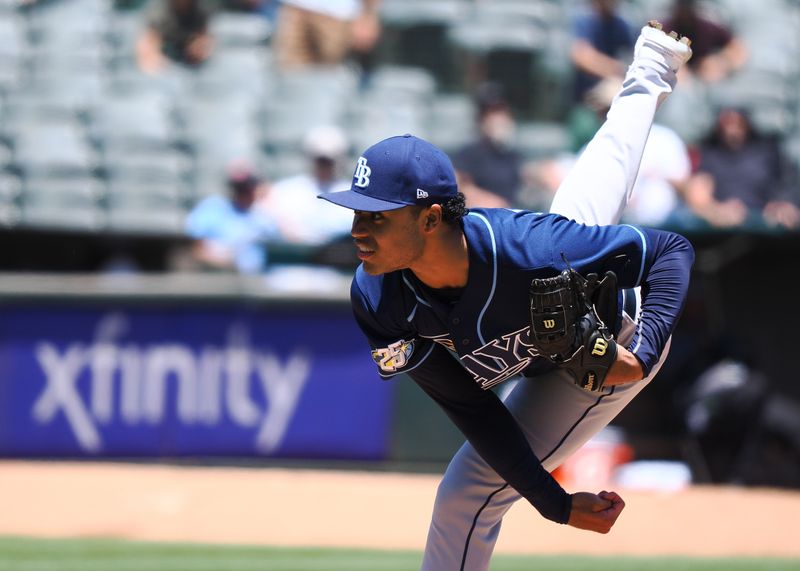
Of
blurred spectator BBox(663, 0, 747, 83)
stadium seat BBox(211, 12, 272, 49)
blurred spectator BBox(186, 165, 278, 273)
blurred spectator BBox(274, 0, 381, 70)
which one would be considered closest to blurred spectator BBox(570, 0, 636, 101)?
blurred spectator BBox(663, 0, 747, 83)

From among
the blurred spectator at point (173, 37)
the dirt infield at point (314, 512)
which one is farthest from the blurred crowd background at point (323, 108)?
the dirt infield at point (314, 512)

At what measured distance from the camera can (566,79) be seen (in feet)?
31.4

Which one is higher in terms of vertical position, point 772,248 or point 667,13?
point 667,13

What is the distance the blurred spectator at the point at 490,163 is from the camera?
27.7 feet

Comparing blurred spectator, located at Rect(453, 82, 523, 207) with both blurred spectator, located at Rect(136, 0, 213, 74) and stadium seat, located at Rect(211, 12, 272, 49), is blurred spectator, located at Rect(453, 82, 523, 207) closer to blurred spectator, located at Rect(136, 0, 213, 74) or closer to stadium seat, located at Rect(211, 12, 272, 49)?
stadium seat, located at Rect(211, 12, 272, 49)

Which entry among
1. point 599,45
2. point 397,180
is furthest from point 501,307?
point 599,45

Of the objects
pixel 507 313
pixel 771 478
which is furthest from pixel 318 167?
pixel 507 313

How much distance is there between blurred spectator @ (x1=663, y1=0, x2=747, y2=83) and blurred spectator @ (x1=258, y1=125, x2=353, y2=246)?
301 centimetres

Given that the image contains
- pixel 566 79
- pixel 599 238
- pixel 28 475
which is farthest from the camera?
pixel 566 79

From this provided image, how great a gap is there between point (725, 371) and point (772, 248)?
1574 mm

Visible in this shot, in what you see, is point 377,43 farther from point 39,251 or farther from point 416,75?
point 39,251

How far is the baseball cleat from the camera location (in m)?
3.93

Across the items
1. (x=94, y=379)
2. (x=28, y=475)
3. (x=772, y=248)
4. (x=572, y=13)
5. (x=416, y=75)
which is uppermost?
(x=572, y=13)

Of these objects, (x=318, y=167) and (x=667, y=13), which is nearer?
(x=318, y=167)
